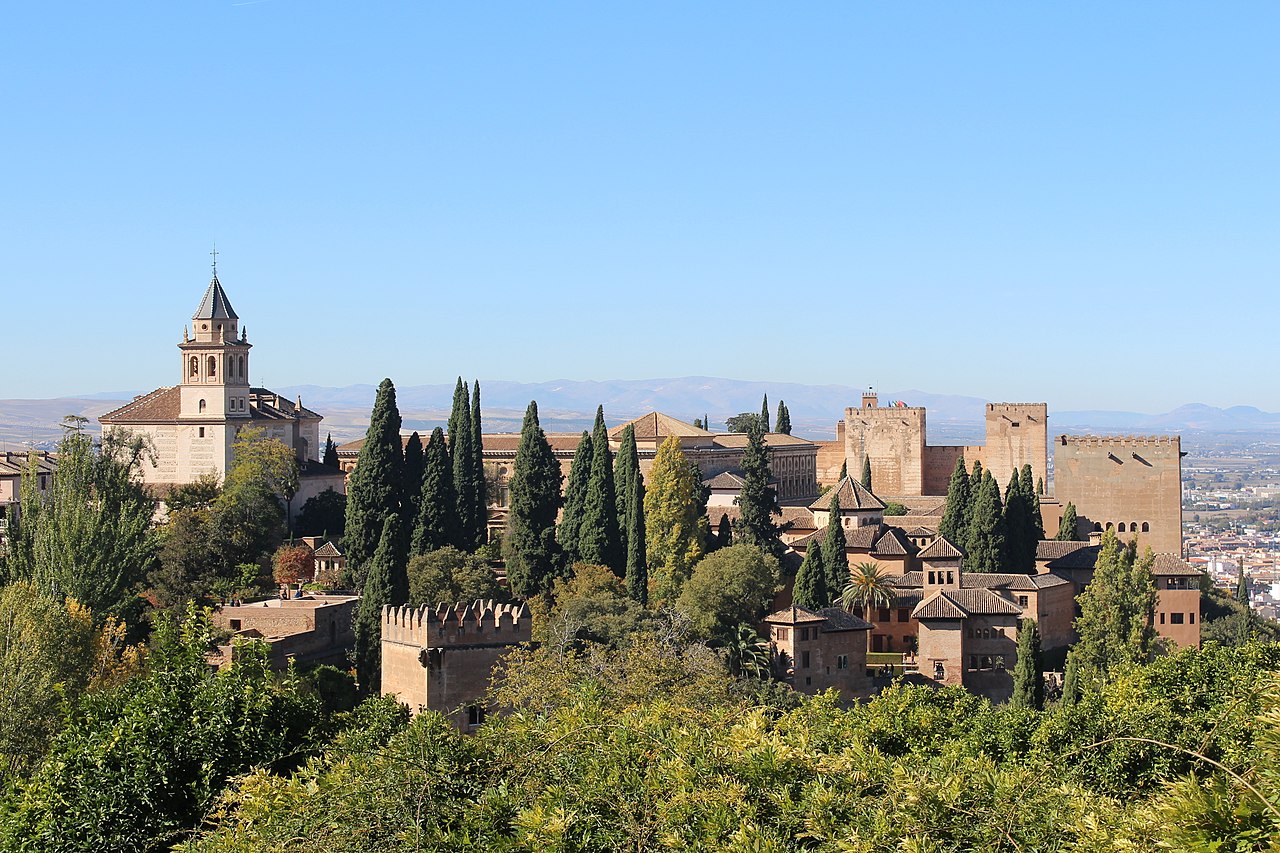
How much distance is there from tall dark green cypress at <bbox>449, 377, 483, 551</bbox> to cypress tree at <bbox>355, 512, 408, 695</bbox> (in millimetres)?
4791

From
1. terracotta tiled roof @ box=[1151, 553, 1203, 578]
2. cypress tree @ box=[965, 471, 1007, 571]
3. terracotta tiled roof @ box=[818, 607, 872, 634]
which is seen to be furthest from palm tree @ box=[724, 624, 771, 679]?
terracotta tiled roof @ box=[1151, 553, 1203, 578]

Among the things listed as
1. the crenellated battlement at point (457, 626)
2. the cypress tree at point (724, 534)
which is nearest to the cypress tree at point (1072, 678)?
the cypress tree at point (724, 534)

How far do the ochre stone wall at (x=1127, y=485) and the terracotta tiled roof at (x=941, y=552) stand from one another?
14.3 meters

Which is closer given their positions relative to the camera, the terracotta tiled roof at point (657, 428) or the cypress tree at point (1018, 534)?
the cypress tree at point (1018, 534)

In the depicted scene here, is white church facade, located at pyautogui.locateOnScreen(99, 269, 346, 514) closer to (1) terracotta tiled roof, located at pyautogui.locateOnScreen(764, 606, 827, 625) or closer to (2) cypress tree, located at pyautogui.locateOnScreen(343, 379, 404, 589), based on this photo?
(2) cypress tree, located at pyautogui.locateOnScreen(343, 379, 404, 589)

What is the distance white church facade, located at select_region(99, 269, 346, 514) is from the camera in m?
49.6

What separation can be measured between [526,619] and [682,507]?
12842 mm

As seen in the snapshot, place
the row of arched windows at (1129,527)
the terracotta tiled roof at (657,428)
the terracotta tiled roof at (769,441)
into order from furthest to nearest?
1. the terracotta tiled roof at (769,441)
2. the terracotta tiled roof at (657,428)
3. the row of arched windows at (1129,527)

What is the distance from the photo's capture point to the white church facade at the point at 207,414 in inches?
1951

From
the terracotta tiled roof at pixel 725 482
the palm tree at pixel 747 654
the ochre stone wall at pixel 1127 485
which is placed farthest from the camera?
the ochre stone wall at pixel 1127 485

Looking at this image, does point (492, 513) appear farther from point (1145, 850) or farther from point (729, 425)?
point (1145, 850)

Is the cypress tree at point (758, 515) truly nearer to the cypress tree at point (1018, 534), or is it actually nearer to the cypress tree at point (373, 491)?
the cypress tree at point (1018, 534)

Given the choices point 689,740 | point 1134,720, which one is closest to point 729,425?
point 1134,720

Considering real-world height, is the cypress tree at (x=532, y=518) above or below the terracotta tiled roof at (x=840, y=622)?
above
